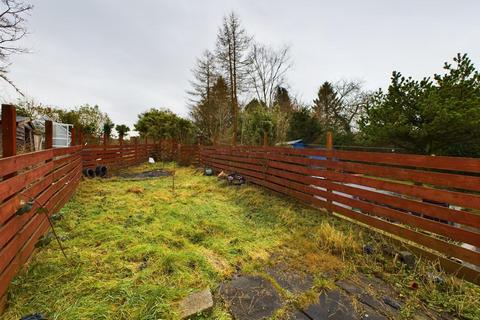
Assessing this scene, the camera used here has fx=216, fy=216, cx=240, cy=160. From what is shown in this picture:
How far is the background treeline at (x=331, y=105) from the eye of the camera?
8.43 m

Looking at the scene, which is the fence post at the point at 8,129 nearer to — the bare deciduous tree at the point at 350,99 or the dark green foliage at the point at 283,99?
the dark green foliage at the point at 283,99

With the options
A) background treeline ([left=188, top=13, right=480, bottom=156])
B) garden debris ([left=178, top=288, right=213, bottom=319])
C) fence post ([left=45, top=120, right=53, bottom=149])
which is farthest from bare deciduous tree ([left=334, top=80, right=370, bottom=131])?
garden debris ([left=178, top=288, right=213, bottom=319])

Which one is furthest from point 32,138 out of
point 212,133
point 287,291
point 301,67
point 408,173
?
point 301,67

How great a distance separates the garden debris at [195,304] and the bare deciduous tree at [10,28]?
13534 mm

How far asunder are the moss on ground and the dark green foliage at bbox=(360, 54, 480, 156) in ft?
25.7

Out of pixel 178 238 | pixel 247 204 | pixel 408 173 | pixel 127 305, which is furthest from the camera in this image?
pixel 247 204

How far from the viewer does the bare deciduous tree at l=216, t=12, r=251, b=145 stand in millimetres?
13078

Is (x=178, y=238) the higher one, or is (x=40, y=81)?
(x=40, y=81)

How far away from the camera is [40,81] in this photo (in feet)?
36.6

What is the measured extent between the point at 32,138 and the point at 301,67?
21286mm

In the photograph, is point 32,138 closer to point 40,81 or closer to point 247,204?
point 40,81

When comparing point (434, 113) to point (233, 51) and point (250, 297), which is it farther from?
point (233, 51)

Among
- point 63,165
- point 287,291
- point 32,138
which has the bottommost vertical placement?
point 287,291

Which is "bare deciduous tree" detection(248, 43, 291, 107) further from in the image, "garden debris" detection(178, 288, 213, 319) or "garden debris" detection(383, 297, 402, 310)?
"garden debris" detection(178, 288, 213, 319)
